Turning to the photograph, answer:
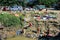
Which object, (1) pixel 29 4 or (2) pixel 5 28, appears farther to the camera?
(1) pixel 29 4

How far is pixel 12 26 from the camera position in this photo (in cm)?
3916

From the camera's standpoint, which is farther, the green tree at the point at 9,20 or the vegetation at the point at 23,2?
the vegetation at the point at 23,2

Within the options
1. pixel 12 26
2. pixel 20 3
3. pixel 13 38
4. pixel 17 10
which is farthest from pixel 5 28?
pixel 20 3

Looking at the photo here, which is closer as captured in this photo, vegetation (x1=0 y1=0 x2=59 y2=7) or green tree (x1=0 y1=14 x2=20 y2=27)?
green tree (x1=0 y1=14 x2=20 y2=27)

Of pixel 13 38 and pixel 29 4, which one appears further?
pixel 29 4

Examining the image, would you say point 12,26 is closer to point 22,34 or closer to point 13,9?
point 22,34

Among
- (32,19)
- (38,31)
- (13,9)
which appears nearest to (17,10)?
(13,9)

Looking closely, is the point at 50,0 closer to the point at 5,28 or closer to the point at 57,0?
the point at 57,0

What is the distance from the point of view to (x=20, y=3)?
54.5m

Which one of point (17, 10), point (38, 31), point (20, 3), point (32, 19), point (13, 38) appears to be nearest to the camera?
point (13, 38)

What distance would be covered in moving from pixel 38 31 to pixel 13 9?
978 centimetres

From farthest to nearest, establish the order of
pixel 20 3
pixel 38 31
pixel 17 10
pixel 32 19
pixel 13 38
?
pixel 20 3 < pixel 17 10 < pixel 32 19 < pixel 38 31 < pixel 13 38

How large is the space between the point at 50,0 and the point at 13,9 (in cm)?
1050

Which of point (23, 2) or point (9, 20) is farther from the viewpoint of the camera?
point (23, 2)
